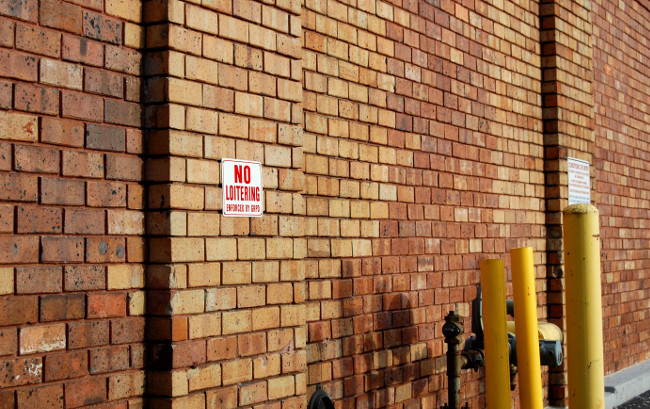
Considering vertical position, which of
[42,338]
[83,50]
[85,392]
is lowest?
[85,392]

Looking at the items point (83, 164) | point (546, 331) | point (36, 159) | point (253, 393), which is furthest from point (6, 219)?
point (546, 331)

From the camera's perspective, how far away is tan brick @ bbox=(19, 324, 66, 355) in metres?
2.80

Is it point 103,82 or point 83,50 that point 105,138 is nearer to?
point 103,82

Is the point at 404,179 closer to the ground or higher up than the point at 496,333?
higher up

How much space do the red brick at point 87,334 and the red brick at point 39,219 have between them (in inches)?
13.5

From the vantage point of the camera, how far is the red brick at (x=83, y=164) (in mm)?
2953

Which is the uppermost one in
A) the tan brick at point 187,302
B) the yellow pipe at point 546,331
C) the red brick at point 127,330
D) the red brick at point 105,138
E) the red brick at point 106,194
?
the red brick at point 105,138

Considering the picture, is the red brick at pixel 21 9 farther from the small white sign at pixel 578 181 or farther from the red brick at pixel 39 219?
the small white sign at pixel 578 181

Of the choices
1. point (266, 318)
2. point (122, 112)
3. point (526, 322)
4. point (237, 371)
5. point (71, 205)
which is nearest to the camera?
point (71, 205)

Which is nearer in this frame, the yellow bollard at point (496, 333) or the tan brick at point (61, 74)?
the tan brick at point (61, 74)

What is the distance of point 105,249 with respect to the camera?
3.08 m

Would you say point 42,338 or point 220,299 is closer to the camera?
point 42,338

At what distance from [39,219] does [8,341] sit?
0.41 metres

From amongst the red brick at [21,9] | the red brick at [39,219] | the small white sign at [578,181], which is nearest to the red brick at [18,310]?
the red brick at [39,219]
